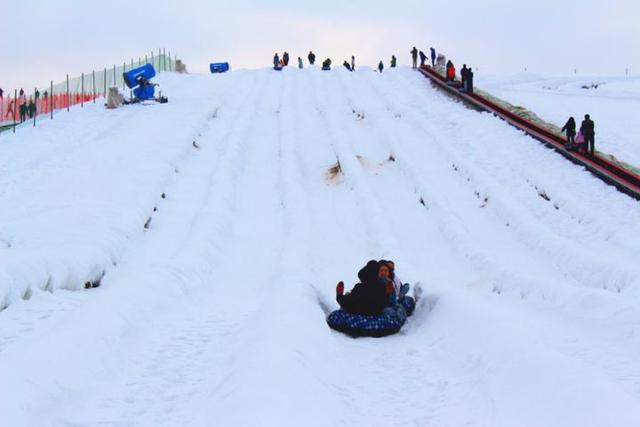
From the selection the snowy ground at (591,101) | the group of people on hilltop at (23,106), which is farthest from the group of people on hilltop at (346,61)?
the group of people on hilltop at (23,106)

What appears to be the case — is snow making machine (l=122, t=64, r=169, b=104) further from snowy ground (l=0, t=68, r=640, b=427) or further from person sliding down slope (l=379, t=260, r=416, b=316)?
person sliding down slope (l=379, t=260, r=416, b=316)

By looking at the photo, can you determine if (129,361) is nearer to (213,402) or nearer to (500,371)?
(213,402)

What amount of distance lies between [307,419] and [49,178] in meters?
14.0

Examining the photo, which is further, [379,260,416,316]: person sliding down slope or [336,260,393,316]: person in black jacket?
[379,260,416,316]: person sliding down slope

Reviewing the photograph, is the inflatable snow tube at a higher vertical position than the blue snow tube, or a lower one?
lower

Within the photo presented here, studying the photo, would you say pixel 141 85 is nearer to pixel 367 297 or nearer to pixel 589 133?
pixel 589 133

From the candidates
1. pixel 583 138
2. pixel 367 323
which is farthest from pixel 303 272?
pixel 583 138

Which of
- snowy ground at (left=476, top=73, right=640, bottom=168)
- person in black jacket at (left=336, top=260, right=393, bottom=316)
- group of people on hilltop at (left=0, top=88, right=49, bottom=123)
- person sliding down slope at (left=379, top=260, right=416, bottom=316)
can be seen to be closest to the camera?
person in black jacket at (left=336, top=260, right=393, bottom=316)

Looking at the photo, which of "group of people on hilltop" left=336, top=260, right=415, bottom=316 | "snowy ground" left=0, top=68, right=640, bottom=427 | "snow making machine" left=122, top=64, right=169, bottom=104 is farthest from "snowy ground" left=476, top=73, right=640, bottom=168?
"snow making machine" left=122, top=64, right=169, bottom=104

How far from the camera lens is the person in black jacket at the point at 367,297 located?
905 centimetres

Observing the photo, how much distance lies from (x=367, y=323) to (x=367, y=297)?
16.2 inches

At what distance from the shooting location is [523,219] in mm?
15148

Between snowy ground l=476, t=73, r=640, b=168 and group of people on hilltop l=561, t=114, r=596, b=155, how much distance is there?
1.11 m

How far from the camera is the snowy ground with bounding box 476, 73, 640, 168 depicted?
2177 cm
